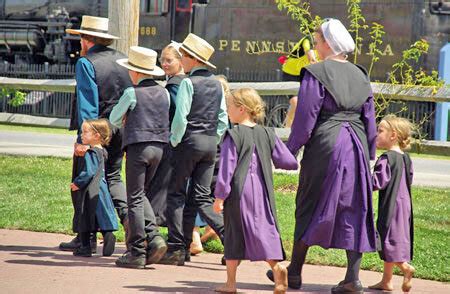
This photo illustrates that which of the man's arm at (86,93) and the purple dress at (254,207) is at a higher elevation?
the man's arm at (86,93)

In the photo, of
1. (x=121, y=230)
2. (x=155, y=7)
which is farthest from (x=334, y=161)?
(x=155, y=7)

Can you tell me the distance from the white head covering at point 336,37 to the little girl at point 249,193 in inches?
26.6

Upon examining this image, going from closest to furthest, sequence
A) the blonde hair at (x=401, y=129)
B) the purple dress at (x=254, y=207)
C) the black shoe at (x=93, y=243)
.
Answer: the purple dress at (x=254, y=207), the blonde hair at (x=401, y=129), the black shoe at (x=93, y=243)

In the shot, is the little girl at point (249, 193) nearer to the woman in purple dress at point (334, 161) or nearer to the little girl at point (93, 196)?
the woman in purple dress at point (334, 161)

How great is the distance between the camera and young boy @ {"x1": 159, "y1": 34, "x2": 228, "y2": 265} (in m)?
8.97

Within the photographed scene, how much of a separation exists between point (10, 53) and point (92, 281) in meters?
23.5

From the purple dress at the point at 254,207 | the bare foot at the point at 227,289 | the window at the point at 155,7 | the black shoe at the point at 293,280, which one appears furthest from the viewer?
the window at the point at 155,7

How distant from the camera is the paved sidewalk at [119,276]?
781cm

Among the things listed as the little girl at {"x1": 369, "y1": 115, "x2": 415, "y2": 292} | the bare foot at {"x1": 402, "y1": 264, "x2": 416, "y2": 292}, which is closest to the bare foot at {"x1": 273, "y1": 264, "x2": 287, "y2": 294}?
the little girl at {"x1": 369, "y1": 115, "x2": 415, "y2": 292}

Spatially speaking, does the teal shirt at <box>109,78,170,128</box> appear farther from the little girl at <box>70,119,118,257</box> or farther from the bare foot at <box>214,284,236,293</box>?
the bare foot at <box>214,284,236,293</box>

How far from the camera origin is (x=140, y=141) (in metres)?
8.81

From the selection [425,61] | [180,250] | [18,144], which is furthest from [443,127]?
→ [180,250]

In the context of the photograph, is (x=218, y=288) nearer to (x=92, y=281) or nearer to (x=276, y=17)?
(x=92, y=281)

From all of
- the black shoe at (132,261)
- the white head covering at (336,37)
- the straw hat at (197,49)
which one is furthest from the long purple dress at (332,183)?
the black shoe at (132,261)
